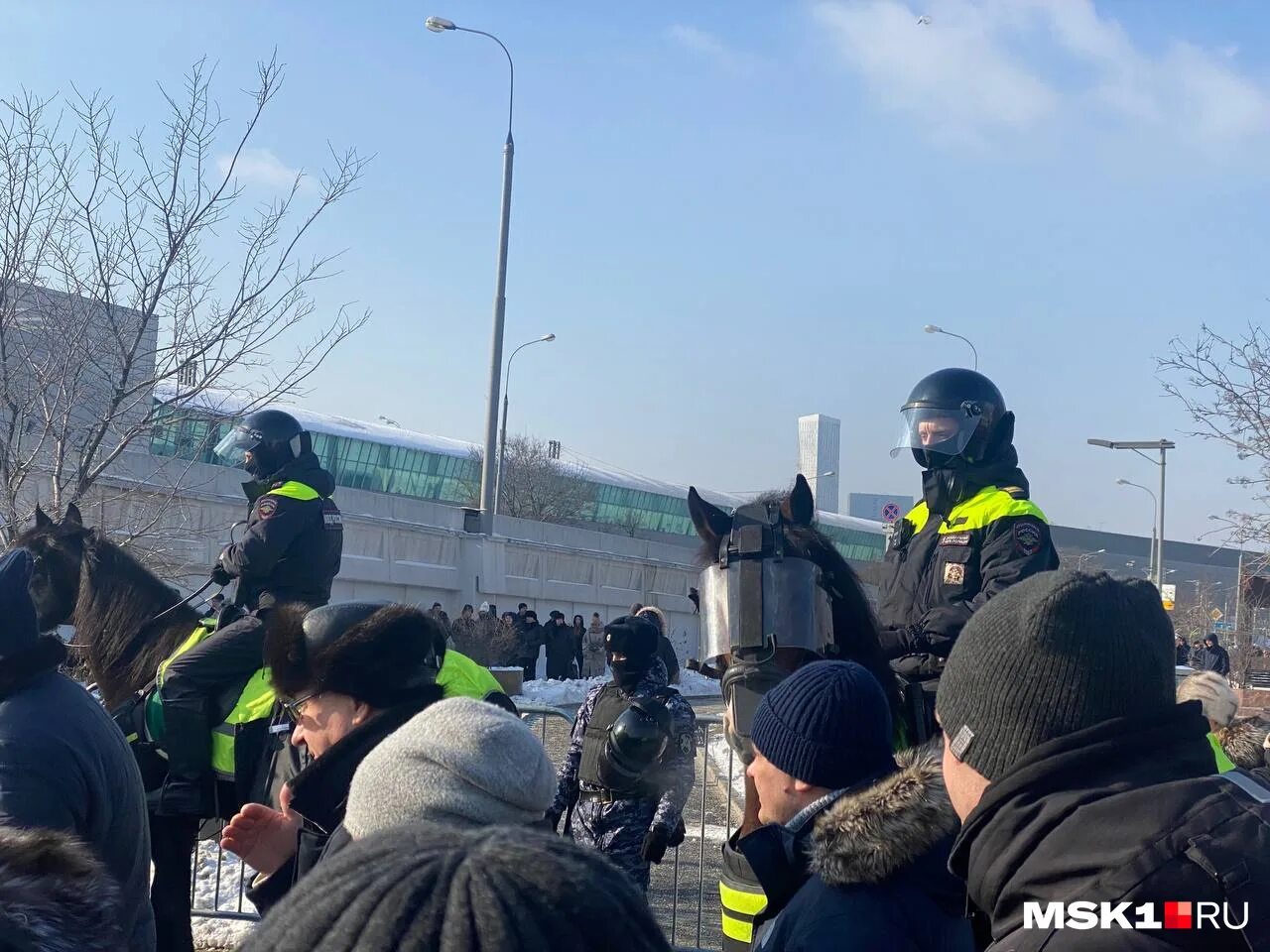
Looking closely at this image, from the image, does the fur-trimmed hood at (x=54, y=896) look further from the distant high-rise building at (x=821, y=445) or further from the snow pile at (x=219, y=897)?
the distant high-rise building at (x=821, y=445)

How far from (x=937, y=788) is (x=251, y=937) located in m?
1.63

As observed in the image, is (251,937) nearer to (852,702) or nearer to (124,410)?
(852,702)

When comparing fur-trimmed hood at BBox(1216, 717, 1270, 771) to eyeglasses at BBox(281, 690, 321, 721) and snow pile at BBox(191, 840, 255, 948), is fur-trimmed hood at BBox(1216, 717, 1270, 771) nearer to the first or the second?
eyeglasses at BBox(281, 690, 321, 721)

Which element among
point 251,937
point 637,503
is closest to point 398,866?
point 251,937

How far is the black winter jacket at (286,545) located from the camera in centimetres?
643

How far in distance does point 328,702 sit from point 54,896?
6.62 ft

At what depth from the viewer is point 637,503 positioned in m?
63.6

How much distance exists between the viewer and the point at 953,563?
4.34 meters

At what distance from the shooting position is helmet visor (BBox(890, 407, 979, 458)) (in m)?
4.52

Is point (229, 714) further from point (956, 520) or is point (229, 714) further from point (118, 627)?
point (956, 520)

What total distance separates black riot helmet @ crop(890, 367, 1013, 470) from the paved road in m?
2.48

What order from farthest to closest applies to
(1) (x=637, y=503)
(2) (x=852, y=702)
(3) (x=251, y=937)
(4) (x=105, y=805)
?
(1) (x=637, y=503), (4) (x=105, y=805), (2) (x=852, y=702), (3) (x=251, y=937)

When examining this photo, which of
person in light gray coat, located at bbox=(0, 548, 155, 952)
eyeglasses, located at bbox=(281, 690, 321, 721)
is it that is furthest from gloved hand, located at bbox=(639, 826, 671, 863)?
person in light gray coat, located at bbox=(0, 548, 155, 952)

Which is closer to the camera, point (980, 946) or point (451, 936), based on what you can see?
point (451, 936)
